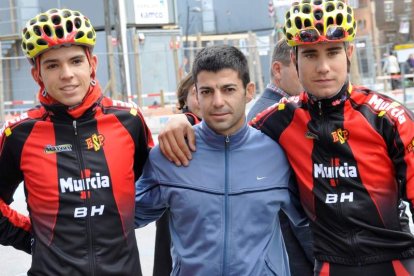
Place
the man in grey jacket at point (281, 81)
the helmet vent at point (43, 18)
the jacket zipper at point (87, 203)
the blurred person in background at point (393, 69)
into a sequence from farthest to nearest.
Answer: the blurred person in background at point (393, 69) → the man in grey jacket at point (281, 81) → the helmet vent at point (43, 18) → the jacket zipper at point (87, 203)

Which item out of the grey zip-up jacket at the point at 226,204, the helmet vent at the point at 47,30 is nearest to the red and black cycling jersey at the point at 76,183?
the grey zip-up jacket at the point at 226,204

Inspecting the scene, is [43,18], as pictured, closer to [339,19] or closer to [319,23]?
[319,23]

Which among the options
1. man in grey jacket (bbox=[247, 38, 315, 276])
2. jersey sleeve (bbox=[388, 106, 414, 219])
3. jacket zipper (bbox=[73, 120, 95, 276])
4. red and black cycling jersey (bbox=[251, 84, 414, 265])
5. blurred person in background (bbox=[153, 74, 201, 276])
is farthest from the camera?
blurred person in background (bbox=[153, 74, 201, 276])

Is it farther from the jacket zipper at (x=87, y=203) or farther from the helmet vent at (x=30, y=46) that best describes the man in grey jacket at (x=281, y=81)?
the helmet vent at (x=30, y=46)

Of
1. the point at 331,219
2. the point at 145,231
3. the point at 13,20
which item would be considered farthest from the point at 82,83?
the point at 13,20

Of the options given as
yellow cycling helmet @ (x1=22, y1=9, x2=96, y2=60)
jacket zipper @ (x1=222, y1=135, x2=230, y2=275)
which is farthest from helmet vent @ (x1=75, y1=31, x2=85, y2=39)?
jacket zipper @ (x1=222, y1=135, x2=230, y2=275)

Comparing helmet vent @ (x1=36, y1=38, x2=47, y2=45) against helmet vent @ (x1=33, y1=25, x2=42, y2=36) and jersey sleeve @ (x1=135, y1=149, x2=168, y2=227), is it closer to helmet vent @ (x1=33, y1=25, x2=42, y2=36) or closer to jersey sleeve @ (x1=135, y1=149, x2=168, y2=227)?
helmet vent @ (x1=33, y1=25, x2=42, y2=36)

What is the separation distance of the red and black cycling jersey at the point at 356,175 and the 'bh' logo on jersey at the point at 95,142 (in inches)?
43.0

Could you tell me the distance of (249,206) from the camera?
150 inches

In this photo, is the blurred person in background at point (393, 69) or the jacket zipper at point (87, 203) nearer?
the jacket zipper at point (87, 203)

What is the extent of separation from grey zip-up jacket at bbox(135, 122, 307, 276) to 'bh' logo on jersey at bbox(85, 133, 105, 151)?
0.36 m

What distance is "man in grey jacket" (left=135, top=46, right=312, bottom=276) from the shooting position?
149 inches

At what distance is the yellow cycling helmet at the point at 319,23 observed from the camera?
159 inches

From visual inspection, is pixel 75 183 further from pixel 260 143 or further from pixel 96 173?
pixel 260 143
